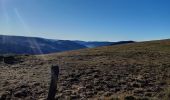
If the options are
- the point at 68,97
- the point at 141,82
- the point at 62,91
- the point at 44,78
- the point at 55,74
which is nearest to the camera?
the point at 55,74

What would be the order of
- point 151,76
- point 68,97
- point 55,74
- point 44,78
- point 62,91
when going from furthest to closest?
1. point 44,78
2. point 151,76
3. point 62,91
4. point 68,97
5. point 55,74

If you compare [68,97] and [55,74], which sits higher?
[55,74]

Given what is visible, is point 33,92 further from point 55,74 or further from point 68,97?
point 55,74

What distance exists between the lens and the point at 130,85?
73.4 ft

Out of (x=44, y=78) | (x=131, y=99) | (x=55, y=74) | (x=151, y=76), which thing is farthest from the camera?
(x=44, y=78)

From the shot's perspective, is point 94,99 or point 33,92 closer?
point 94,99

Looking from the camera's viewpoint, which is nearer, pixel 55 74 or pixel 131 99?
pixel 55 74

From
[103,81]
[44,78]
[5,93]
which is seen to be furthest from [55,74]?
[44,78]

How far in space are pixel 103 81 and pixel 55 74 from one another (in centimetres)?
954

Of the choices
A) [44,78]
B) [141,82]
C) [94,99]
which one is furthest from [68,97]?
[44,78]

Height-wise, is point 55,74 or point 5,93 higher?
point 55,74

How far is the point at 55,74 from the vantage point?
623 inches

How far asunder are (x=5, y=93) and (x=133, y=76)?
11154mm

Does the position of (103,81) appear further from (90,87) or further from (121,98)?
(121,98)
